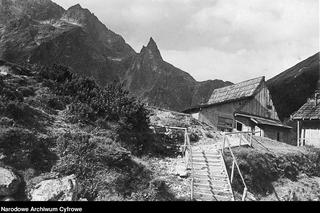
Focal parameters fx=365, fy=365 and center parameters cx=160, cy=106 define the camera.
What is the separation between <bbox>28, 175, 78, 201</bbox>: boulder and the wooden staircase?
4.98 m

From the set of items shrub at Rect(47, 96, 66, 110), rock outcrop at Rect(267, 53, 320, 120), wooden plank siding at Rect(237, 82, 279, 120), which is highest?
rock outcrop at Rect(267, 53, 320, 120)

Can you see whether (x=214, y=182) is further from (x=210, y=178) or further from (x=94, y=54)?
(x=94, y=54)

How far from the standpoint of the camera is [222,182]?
1669 centimetres

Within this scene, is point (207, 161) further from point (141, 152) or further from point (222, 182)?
point (141, 152)

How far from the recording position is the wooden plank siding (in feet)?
116

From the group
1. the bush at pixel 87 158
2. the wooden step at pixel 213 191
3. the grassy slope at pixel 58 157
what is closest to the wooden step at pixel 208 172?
the wooden step at pixel 213 191

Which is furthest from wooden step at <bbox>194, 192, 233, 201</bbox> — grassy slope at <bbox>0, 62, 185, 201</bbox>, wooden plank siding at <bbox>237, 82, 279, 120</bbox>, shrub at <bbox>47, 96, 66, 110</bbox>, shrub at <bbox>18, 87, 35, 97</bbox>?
wooden plank siding at <bbox>237, 82, 279, 120</bbox>

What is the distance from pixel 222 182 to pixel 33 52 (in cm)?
7924

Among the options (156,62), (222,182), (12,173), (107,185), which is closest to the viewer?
(12,173)

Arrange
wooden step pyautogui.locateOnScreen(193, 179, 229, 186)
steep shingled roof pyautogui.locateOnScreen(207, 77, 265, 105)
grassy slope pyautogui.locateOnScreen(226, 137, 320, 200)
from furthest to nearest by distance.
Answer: steep shingled roof pyautogui.locateOnScreen(207, 77, 265, 105)
grassy slope pyautogui.locateOnScreen(226, 137, 320, 200)
wooden step pyautogui.locateOnScreen(193, 179, 229, 186)

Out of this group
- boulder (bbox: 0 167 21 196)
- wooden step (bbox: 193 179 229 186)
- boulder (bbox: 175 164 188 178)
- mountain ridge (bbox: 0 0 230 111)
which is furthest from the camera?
mountain ridge (bbox: 0 0 230 111)

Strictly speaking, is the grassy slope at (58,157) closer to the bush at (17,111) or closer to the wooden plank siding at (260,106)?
the bush at (17,111)

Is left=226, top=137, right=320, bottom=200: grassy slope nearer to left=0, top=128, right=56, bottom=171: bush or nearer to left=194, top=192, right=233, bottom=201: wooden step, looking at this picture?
left=194, top=192, right=233, bottom=201: wooden step
